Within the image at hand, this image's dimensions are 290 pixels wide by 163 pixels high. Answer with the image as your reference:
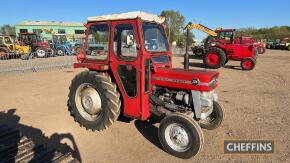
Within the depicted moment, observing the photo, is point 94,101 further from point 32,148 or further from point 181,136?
point 181,136

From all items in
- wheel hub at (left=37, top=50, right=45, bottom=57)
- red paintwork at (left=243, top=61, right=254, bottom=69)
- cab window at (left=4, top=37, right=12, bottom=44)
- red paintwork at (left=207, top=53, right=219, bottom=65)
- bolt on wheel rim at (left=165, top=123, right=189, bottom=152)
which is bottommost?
bolt on wheel rim at (left=165, top=123, right=189, bottom=152)

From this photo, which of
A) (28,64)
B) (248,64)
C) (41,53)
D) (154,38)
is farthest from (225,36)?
(41,53)

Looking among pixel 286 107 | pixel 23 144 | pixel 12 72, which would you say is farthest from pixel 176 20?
pixel 23 144

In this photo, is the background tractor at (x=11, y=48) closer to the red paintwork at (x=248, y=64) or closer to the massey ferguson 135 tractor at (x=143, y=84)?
the massey ferguson 135 tractor at (x=143, y=84)

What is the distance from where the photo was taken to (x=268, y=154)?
12.7ft

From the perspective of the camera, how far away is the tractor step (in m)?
2.97

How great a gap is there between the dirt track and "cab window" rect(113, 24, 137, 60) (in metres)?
1.64

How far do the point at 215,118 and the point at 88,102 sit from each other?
274 centimetres

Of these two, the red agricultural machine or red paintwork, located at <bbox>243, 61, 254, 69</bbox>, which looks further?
the red agricultural machine

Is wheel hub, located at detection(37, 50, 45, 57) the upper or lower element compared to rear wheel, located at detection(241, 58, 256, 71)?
upper

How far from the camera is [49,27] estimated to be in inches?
1708

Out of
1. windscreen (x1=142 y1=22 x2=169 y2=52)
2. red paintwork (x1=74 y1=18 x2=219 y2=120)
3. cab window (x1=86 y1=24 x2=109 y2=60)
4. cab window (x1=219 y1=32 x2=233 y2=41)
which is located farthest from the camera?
cab window (x1=219 y1=32 x2=233 y2=41)

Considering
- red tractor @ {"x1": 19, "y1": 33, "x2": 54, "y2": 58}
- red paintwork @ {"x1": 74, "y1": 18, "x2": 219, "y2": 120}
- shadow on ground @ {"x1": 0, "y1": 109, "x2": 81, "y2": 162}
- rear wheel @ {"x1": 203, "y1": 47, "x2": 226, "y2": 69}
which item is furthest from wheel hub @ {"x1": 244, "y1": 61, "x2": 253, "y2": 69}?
red tractor @ {"x1": 19, "y1": 33, "x2": 54, "y2": 58}

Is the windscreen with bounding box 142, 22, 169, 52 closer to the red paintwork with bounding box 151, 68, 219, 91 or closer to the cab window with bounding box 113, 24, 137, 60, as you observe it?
the cab window with bounding box 113, 24, 137, 60
